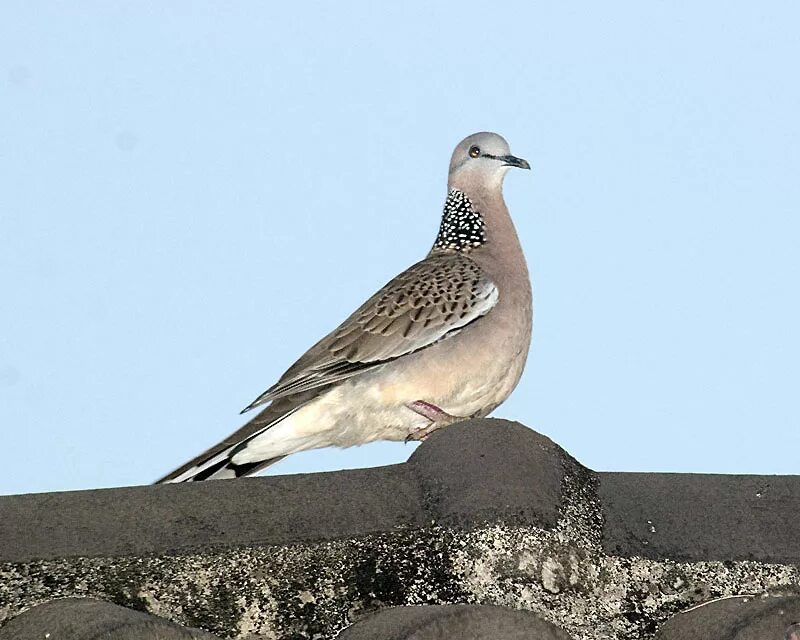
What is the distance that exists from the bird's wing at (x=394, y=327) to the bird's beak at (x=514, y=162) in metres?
1.09

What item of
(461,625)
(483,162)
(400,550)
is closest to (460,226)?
(483,162)

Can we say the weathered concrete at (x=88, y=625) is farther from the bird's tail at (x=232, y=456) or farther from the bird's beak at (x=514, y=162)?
the bird's beak at (x=514, y=162)

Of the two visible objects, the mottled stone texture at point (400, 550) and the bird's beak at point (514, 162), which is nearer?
the mottled stone texture at point (400, 550)

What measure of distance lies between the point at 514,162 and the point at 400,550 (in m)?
4.73

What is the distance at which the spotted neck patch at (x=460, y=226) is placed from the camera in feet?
23.9

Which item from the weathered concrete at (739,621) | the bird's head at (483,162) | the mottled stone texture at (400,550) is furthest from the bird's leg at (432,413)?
the weathered concrete at (739,621)

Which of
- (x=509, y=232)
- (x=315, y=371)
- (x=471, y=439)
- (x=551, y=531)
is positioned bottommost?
(x=551, y=531)

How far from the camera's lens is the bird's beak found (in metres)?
7.66

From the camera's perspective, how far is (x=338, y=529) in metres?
3.20

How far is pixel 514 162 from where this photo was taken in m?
7.69

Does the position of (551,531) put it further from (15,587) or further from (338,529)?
(15,587)

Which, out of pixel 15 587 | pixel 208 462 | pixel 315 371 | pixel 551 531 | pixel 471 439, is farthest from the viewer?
pixel 315 371

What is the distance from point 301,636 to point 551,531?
1.91 feet

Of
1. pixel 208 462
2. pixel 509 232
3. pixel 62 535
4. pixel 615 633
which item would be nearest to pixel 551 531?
pixel 615 633
